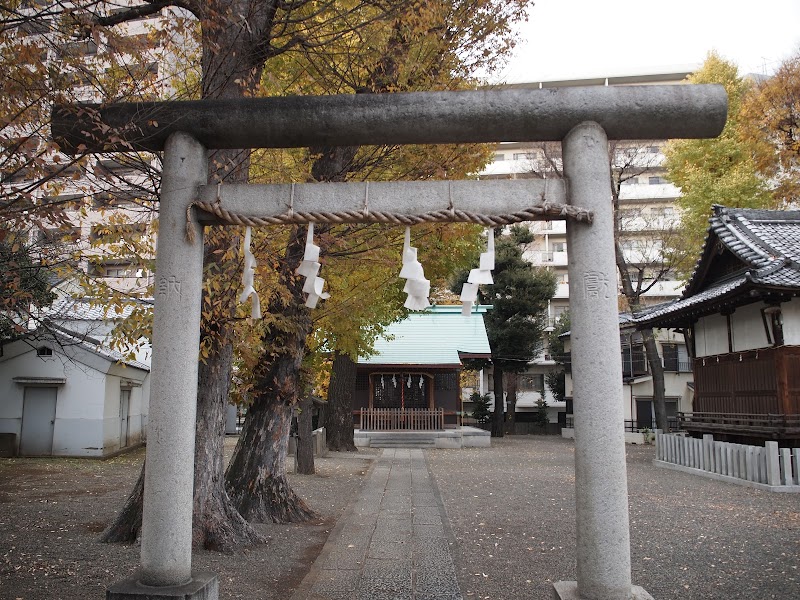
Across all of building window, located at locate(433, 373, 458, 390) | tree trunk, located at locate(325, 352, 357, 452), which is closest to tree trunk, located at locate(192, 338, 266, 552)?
tree trunk, located at locate(325, 352, 357, 452)

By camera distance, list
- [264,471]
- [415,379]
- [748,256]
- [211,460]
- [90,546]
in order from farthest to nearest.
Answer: [415,379] < [748,256] < [264,471] < [211,460] < [90,546]

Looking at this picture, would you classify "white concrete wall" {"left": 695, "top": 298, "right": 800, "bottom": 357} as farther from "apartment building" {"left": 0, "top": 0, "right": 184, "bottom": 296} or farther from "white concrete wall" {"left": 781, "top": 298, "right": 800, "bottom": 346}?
"apartment building" {"left": 0, "top": 0, "right": 184, "bottom": 296}

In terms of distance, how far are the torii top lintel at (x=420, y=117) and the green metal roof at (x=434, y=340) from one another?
21520mm

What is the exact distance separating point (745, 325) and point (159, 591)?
1560 cm

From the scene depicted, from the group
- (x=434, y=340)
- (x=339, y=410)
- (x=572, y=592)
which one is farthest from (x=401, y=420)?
(x=572, y=592)

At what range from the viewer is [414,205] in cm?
449

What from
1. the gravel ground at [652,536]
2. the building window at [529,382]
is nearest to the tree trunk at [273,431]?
the gravel ground at [652,536]

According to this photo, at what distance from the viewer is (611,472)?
414 centimetres

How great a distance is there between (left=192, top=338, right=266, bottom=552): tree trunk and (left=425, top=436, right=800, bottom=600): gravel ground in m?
2.83

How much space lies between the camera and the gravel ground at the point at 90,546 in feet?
19.4

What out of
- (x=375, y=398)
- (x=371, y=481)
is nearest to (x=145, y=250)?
(x=371, y=481)

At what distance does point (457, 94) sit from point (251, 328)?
15.4ft

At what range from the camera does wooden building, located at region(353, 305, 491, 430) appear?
88.6 ft

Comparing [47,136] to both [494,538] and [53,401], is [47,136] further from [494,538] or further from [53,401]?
[53,401]
